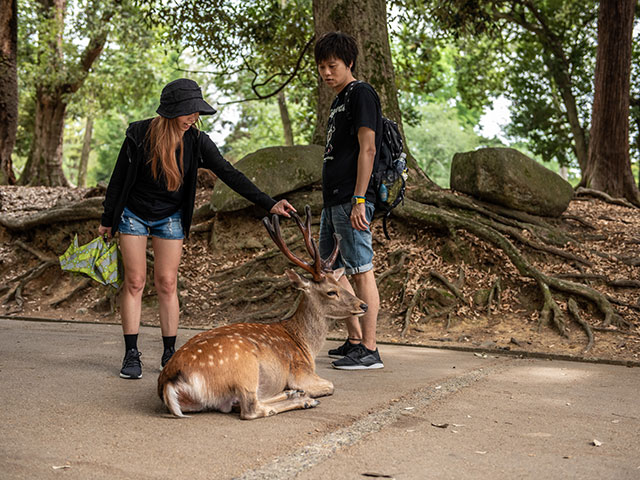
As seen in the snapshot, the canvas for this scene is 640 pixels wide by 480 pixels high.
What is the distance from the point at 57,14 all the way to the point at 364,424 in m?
18.9

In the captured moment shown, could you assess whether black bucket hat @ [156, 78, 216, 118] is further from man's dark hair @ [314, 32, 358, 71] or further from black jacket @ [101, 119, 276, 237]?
man's dark hair @ [314, 32, 358, 71]

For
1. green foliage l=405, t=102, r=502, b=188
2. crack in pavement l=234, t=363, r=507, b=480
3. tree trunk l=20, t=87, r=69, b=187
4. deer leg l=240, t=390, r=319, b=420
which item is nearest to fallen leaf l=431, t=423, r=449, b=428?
crack in pavement l=234, t=363, r=507, b=480

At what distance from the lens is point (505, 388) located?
493cm

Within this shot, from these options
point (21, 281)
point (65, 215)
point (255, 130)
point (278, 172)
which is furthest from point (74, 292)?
point (255, 130)

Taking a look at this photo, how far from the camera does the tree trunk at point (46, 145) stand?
868 inches

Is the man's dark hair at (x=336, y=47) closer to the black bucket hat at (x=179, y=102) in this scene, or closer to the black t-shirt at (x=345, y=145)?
the black t-shirt at (x=345, y=145)

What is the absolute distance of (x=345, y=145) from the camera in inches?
212

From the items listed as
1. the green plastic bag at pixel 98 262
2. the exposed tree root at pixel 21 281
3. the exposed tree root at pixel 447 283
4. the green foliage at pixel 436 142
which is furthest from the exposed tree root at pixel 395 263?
the green foliage at pixel 436 142

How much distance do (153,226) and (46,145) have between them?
19.2 metres

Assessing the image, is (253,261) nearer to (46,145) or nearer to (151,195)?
(151,195)

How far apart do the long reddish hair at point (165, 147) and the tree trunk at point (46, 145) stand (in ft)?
61.3

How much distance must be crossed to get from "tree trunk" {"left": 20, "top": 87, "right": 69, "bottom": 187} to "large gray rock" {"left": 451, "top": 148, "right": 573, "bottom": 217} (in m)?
16.1

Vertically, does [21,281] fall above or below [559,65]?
below

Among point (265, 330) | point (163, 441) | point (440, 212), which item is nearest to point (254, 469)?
point (163, 441)
